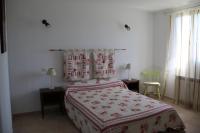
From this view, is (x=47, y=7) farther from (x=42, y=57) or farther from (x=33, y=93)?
(x=33, y=93)

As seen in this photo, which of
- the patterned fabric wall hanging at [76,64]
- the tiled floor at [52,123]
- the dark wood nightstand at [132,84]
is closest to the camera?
the tiled floor at [52,123]

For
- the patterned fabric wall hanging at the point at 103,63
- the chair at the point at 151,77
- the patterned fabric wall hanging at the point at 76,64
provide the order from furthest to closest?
the chair at the point at 151,77 → the patterned fabric wall hanging at the point at 103,63 → the patterned fabric wall hanging at the point at 76,64

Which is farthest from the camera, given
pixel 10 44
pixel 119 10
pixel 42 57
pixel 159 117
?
pixel 119 10

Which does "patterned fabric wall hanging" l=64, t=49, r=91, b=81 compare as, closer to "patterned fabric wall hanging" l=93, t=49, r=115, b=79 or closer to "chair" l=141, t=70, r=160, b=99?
"patterned fabric wall hanging" l=93, t=49, r=115, b=79

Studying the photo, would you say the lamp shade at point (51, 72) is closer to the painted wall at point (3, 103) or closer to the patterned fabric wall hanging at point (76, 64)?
the patterned fabric wall hanging at point (76, 64)

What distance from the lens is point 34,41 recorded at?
409 cm

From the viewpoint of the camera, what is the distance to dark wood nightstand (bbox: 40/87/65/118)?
3.90 meters

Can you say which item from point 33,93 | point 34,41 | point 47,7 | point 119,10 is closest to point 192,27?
point 119,10

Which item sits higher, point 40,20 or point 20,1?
point 20,1

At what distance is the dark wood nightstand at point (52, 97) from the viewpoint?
390cm

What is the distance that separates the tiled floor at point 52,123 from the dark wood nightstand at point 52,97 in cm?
22

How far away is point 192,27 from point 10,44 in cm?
385

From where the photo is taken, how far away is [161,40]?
5.20m

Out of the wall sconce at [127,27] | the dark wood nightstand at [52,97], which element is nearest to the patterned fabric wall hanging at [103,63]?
the wall sconce at [127,27]
